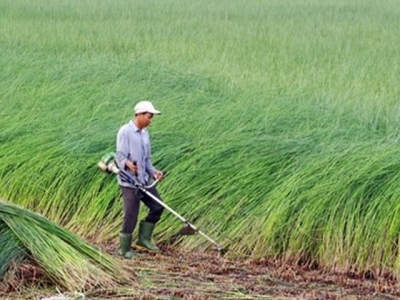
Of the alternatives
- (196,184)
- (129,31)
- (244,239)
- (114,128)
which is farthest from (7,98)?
(129,31)

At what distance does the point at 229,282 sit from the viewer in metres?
5.64

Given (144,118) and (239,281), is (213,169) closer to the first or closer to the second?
(144,118)

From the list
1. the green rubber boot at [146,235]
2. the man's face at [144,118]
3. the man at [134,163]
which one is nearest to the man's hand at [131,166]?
the man at [134,163]

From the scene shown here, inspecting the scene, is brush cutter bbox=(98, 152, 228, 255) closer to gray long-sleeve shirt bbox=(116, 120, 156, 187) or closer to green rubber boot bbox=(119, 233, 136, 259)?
gray long-sleeve shirt bbox=(116, 120, 156, 187)

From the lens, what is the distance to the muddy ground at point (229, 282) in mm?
5309

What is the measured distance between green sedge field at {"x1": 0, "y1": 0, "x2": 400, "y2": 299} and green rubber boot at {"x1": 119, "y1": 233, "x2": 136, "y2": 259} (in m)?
0.10

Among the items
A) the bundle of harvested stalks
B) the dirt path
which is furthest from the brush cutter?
the bundle of harvested stalks

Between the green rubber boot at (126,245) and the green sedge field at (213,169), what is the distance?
102 mm

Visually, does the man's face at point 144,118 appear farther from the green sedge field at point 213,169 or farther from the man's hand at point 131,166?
the green sedge field at point 213,169

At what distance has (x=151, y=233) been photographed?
6.47 meters

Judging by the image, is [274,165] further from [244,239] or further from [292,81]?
[292,81]

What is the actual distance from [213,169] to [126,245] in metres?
1.03

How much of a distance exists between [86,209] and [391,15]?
14.5m

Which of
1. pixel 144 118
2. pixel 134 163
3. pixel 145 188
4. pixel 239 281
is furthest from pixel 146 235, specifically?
pixel 239 281
